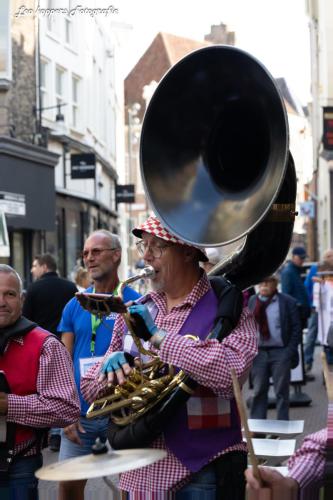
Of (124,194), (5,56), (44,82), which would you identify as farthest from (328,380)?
(124,194)

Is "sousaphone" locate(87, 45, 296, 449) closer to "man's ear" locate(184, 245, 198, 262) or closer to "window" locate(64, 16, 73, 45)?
"man's ear" locate(184, 245, 198, 262)

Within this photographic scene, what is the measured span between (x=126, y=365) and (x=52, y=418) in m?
0.64

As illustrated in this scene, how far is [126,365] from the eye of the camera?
3717 millimetres

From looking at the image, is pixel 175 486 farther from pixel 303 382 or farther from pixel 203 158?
pixel 303 382

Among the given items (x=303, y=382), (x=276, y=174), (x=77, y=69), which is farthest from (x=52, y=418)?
(x=77, y=69)

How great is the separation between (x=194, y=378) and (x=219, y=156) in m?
0.91

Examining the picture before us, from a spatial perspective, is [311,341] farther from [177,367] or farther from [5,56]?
[177,367]

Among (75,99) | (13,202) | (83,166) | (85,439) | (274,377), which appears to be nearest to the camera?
(85,439)

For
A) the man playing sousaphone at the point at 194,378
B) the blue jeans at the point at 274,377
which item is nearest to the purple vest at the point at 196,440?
the man playing sousaphone at the point at 194,378

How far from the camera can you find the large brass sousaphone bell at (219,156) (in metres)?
3.76

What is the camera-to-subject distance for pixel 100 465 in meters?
2.74

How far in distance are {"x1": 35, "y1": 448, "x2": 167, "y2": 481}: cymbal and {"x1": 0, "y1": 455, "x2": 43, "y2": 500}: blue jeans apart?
130cm

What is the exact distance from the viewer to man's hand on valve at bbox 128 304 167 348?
3.57m

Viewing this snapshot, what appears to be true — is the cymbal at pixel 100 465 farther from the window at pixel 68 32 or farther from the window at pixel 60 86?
the window at pixel 68 32
